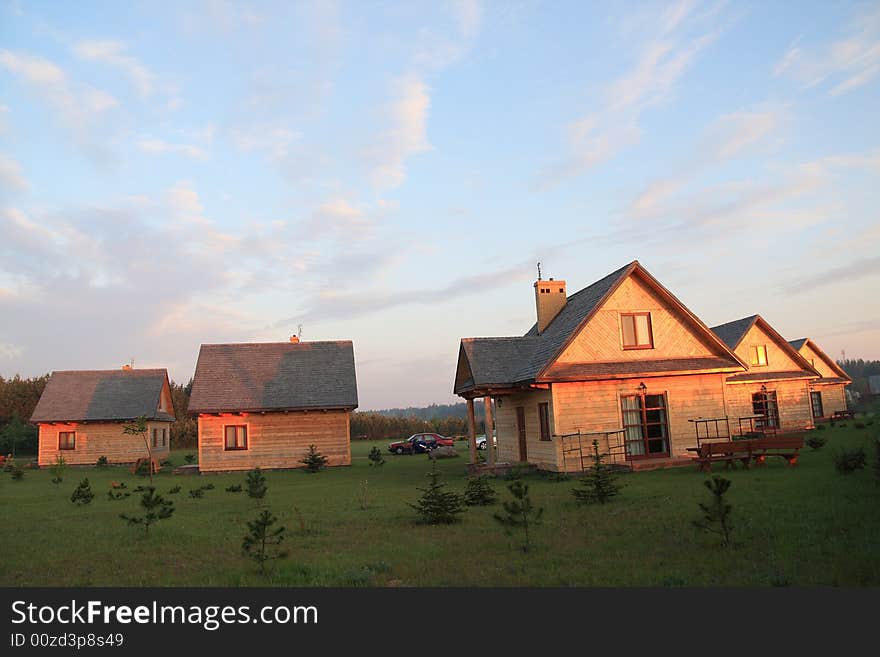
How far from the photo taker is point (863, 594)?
688 centimetres

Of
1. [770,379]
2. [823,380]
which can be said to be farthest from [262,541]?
[823,380]

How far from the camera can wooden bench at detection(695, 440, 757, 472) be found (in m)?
19.3

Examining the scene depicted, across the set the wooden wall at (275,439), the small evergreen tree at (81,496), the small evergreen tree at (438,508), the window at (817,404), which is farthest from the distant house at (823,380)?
the small evergreen tree at (81,496)

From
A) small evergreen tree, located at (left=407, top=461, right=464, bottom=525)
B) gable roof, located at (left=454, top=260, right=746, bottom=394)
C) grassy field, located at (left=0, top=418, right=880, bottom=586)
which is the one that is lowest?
grassy field, located at (left=0, top=418, right=880, bottom=586)

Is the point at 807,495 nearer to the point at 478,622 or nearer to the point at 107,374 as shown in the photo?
the point at 478,622

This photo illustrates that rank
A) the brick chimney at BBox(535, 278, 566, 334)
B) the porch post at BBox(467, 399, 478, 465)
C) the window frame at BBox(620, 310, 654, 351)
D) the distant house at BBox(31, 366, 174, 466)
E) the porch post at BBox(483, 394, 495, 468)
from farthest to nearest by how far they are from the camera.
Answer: the distant house at BBox(31, 366, 174, 466) → the brick chimney at BBox(535, 278, 566, 334) → the porch post at BBox(467, 399, 478, 465) → the porch post at BBox(483, 394, 495, 468) → the window frame at BBox(620, 310, 654, 351)

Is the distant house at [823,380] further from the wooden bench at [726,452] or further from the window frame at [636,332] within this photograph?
the wooden bench at [726,452]

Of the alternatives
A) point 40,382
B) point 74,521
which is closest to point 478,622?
point 74,521

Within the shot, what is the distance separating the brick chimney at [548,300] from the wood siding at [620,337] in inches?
177

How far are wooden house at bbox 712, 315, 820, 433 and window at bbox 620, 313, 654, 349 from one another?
17.2m

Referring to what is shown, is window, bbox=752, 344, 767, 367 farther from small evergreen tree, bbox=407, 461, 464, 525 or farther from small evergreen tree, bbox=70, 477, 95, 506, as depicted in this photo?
small evergreen tree, bbox=70, 477, 95, 506

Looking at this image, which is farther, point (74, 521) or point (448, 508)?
point (74, 521)

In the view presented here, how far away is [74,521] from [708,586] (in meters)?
15.7

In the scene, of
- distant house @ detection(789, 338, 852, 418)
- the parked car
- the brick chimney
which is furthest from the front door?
distant house @ detection(789, 338, 852, 418)
